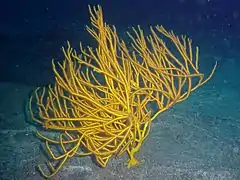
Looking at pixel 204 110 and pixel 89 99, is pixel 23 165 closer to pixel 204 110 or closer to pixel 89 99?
pixel 89 99

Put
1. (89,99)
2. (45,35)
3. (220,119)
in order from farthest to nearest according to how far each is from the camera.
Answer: (45,35) → (220,119) → (89,99)

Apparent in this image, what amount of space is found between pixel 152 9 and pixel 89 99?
12.7m

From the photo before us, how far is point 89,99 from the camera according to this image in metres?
3.77

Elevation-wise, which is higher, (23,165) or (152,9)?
(152,9)

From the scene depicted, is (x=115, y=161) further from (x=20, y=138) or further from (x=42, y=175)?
(x=20, y=138)

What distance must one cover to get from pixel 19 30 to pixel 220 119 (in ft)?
21.9

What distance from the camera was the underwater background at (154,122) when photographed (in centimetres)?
415

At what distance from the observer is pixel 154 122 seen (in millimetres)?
5289

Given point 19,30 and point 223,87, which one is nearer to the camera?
point 223,87

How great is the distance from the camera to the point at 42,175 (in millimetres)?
4094

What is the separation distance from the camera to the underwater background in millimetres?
4152

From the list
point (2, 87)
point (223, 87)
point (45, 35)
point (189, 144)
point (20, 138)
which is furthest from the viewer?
point (45, 35)

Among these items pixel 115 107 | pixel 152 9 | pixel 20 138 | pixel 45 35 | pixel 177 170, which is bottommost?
pixel 177 170

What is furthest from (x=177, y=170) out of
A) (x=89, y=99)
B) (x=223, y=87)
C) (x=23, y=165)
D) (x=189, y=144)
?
(x=223, y=87)
